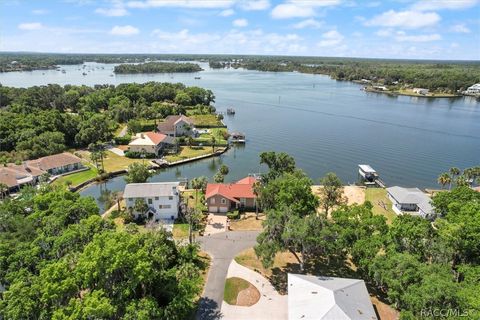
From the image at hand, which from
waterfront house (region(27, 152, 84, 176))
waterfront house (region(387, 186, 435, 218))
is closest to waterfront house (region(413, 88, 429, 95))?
waterfront house (region(387, 186, 435, 218))

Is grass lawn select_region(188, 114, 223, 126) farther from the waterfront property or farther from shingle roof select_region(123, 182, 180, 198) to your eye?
shingle roof select_region(123, 182, 180, 198)

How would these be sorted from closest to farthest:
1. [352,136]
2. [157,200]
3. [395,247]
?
[395,247], [157,200], [352,136]

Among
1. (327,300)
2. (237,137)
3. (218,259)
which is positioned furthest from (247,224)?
(237,137)

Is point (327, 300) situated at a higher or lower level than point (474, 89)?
lower

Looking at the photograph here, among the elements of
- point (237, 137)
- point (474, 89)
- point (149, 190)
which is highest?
point (474, 89)

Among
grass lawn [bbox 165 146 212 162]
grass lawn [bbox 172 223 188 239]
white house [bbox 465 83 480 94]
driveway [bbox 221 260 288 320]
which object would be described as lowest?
grass lawn [bbox 172 223 188 239]

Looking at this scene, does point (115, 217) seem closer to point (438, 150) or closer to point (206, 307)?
point (206, 307)

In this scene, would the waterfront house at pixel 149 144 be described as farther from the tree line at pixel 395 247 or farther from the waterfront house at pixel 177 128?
the tree line at pixel 395 247

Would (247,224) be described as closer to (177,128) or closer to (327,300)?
(327,300)
